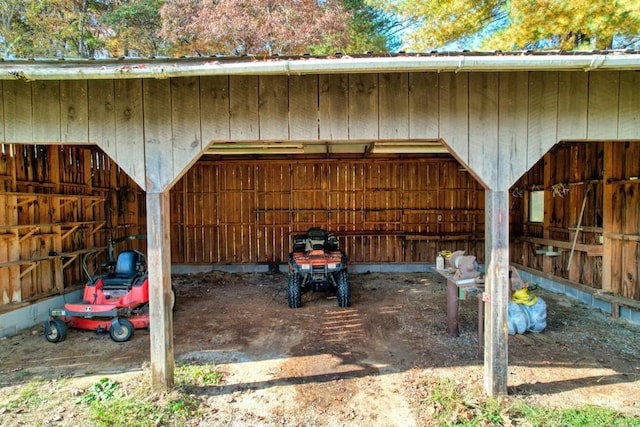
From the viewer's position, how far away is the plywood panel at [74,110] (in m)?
2.86

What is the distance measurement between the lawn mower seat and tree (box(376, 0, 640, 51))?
25.2ft

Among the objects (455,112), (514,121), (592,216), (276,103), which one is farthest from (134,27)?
(592,216)

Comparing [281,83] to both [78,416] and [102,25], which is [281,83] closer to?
[78,416]

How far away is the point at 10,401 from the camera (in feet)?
9.53

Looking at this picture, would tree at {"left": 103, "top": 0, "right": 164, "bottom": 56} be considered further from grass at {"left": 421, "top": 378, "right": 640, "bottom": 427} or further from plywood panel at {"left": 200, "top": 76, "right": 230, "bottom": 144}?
grass at {"left": 421, "top": 378, "right": 640, "bottom": 427}

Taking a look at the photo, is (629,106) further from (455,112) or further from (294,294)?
(294,294)

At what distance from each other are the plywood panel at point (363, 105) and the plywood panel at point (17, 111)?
2.63 m

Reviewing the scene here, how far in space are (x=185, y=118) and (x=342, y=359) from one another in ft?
9.21

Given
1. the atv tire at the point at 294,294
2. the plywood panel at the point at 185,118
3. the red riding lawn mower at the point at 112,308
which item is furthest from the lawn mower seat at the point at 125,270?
the plywood panel at the point at 185,118

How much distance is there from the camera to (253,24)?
972 cm

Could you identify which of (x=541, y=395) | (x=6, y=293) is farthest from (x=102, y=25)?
(x=541, y=395)

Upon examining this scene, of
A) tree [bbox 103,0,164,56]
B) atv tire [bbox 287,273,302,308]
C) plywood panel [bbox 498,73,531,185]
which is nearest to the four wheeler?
atv tire [bbox 287,273,302,308]

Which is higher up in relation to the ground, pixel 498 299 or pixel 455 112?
pixel 455 112

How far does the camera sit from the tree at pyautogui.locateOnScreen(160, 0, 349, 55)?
9703 millimetres
